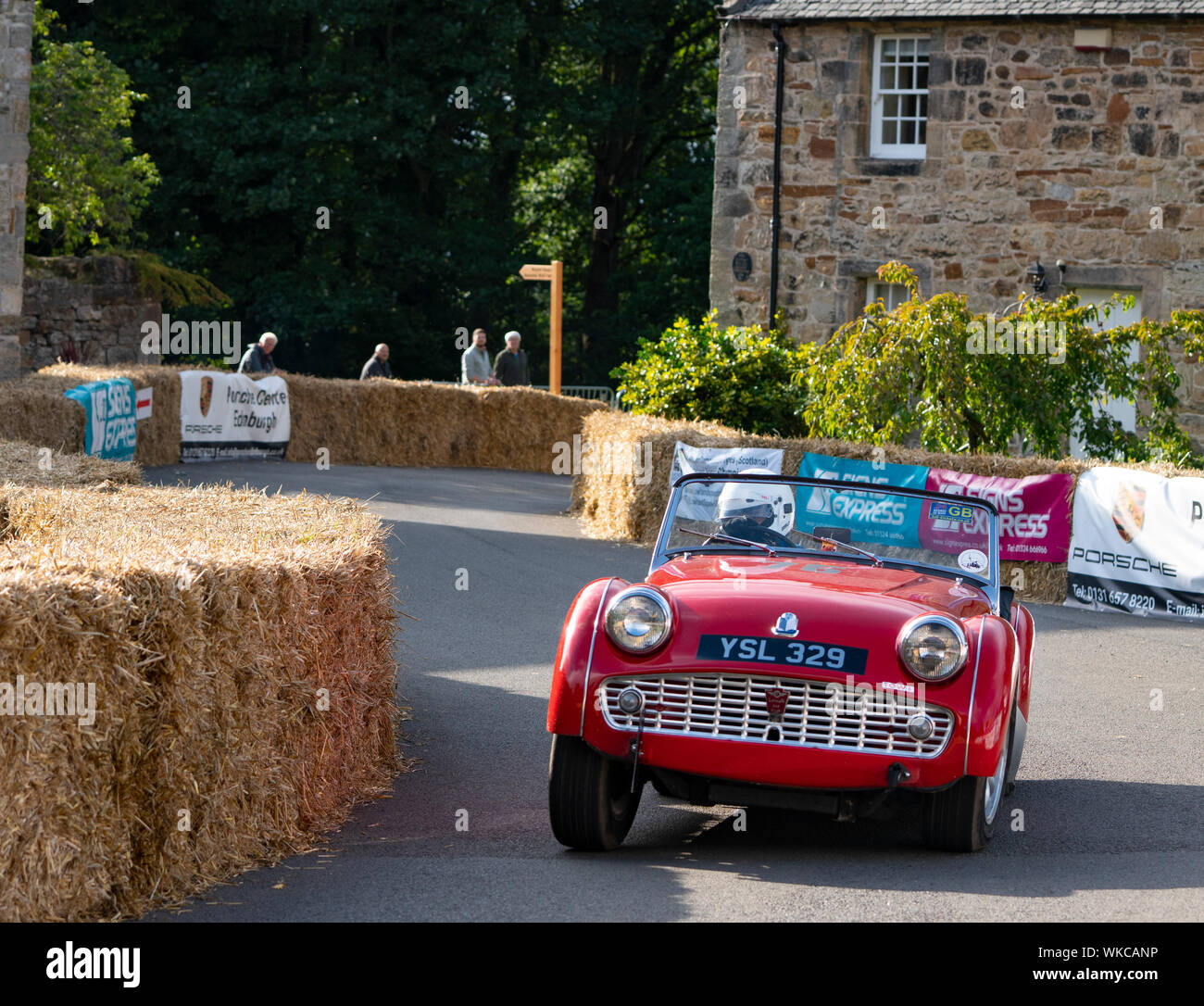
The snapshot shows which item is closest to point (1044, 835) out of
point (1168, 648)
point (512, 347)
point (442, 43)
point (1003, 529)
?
point (1168, 648)

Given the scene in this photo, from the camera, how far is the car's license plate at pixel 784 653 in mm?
6008

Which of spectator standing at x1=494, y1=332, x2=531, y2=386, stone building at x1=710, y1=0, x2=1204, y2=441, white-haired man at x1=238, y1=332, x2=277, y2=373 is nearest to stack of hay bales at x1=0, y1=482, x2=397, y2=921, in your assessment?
stone building at x1=710, y1=0, x2=1204, y2=441

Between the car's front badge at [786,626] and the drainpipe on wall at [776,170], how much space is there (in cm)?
1738

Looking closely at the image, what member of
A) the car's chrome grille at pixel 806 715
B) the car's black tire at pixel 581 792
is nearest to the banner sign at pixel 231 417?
the car's black tire at pixel 581 792

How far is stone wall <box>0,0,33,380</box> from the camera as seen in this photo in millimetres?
21219

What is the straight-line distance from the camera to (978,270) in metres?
22.4

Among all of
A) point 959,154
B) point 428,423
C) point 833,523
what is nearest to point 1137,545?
point 833,523

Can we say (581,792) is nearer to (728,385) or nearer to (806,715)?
(806,715)

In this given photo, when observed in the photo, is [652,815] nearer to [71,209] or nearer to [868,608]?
[868,608]

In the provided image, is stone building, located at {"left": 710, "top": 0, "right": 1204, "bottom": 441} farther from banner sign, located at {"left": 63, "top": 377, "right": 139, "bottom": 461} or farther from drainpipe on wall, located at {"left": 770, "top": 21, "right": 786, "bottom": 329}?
banner sign, located at {"left": 63, "top": 377, "right": 139, "bottom": 461}

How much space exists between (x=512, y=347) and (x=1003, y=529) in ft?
48.7

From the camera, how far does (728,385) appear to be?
1970cm

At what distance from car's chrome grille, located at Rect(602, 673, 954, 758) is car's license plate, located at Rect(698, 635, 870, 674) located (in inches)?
2.7

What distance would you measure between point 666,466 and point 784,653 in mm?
10996
